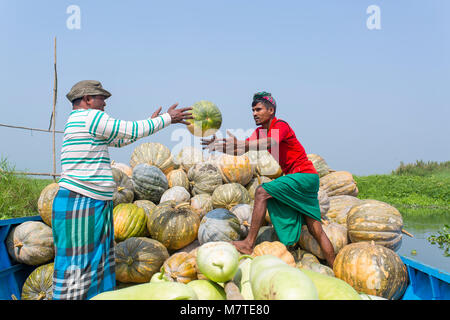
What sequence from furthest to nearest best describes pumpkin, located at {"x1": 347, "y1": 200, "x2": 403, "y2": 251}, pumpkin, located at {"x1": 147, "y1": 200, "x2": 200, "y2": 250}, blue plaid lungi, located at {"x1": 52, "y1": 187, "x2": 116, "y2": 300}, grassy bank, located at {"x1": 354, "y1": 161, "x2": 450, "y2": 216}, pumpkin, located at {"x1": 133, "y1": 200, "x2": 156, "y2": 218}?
grassy bank, located at {"x1": 354, "y1": 161, "x2": 450, "y2": 216}
pumpkin, located at {"x1": 133, "y1": 200, "x2": 156, "y2": 218}
pumpkin, located at {"x1": 147, "y1": 200, "x2": 200, "y2": 250}
pumpkin, located at {"x1": 347, "y1": 200, "x2": 403, "y2": 251}
blue plaid lungi, located at {"x1": 52, "y1": 187, "x2": 116, "y2": 300}

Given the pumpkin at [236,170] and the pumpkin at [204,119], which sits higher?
the pumpkin at [204,119]

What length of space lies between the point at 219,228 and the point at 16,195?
5.50 meters

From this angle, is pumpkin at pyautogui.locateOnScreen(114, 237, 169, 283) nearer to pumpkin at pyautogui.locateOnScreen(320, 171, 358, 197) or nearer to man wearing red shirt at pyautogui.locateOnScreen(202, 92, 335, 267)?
man wearing red shirt at pyautogui.locateOnScreen(202, 92, 335, 267)

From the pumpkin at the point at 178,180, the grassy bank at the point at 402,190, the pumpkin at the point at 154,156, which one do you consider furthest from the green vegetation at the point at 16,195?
the pumpkin at the point at 178,180

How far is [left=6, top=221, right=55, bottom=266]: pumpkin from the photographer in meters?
4.30

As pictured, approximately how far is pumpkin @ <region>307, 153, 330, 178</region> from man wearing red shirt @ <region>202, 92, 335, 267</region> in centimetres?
250

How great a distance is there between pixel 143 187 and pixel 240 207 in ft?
6.27

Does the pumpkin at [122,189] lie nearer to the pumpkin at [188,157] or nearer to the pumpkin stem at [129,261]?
the pumpkin stem at [129,261]

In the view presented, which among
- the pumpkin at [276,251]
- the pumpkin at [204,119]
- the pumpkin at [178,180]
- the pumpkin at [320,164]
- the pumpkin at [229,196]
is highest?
the pumpkin at [204,119]

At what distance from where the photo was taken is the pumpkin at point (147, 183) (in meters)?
5.69

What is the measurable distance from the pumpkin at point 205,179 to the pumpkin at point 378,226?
2.65 metres

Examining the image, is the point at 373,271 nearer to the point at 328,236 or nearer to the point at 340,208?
the point at 328,236

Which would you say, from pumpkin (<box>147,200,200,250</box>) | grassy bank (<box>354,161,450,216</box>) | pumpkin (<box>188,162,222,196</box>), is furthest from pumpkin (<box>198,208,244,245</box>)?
grassy bank (<box>354,161,450,216</box>)
